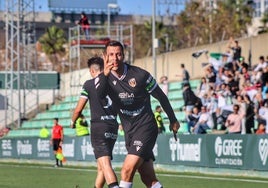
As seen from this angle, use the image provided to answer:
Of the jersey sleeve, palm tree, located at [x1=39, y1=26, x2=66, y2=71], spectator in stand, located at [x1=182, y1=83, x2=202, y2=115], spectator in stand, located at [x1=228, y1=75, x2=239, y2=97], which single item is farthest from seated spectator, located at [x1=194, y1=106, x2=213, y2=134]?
palm tree, located at [x1=39, y1=26, x2=66, y2=71]

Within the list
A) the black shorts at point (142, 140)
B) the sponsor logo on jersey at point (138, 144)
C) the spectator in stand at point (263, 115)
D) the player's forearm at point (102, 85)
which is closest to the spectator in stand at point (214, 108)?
the spectator in stand at point (263, 115)

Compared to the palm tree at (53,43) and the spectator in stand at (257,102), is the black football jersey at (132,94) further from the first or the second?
the palm tree at (53,43)

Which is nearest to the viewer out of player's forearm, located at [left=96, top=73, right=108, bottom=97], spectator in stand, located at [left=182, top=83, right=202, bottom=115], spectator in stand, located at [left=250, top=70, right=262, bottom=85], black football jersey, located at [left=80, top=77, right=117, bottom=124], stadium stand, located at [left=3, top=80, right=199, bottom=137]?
player's forearm, located at [left=96, top=73, right=108, bottom=97]

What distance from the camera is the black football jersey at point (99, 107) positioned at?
1211 centimetres

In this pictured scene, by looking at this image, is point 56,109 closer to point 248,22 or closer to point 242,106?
point 242,106

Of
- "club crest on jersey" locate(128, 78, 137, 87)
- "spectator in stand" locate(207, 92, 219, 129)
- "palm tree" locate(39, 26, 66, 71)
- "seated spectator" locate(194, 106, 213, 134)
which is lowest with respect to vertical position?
"seated spectator" locate(194, 106, 213, 134)

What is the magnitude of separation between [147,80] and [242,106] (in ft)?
46.9

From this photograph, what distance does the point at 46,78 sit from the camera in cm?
6138

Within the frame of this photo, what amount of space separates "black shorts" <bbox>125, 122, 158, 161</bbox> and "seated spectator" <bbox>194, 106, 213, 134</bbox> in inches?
657

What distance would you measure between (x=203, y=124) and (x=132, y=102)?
17.2 m

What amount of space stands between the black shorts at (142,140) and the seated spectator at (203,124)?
16683 millimetres

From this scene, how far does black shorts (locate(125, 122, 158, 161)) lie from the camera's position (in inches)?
441

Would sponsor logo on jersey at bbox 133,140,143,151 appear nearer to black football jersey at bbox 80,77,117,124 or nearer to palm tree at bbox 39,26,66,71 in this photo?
black football jersey at bbox 80,77,117,124

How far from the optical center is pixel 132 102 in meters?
11.2
